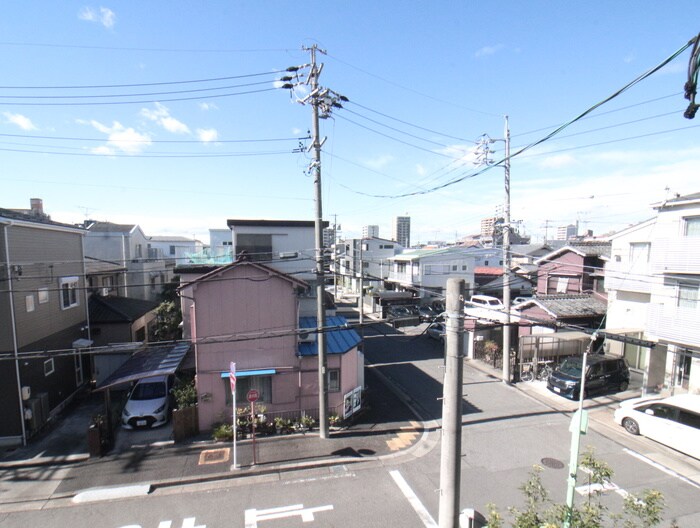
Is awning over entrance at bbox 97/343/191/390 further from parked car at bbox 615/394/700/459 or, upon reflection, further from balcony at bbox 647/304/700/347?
balcony at bbox 647/304/700/347

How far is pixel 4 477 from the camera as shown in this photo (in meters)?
10.1

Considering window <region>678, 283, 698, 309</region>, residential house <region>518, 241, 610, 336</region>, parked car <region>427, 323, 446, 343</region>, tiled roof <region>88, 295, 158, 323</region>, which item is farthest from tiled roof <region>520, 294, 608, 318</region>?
tiled roof <region>88, 295, 158, 323</region>

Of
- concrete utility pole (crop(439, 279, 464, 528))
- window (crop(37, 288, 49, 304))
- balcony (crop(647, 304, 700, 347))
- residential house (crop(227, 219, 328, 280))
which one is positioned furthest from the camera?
residential house (crop(227, 219, 328, 280))

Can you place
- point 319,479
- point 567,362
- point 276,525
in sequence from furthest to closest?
point 567,362 → point 319,479 → point 276,525

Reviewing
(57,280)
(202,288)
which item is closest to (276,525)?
(202,288)

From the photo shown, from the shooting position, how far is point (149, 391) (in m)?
13.8

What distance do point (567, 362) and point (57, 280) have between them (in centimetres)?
2219

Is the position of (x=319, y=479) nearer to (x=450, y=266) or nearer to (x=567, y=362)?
(x=567, y=362)

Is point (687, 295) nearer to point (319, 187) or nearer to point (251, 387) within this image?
point (319, 187)

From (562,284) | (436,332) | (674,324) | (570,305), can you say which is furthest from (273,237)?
(562,284)

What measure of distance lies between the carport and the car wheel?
51.7ft

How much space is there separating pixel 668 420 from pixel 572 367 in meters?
4.49

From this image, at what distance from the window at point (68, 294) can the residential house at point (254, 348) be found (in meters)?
6.76

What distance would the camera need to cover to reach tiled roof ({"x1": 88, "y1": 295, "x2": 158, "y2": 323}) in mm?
17875
